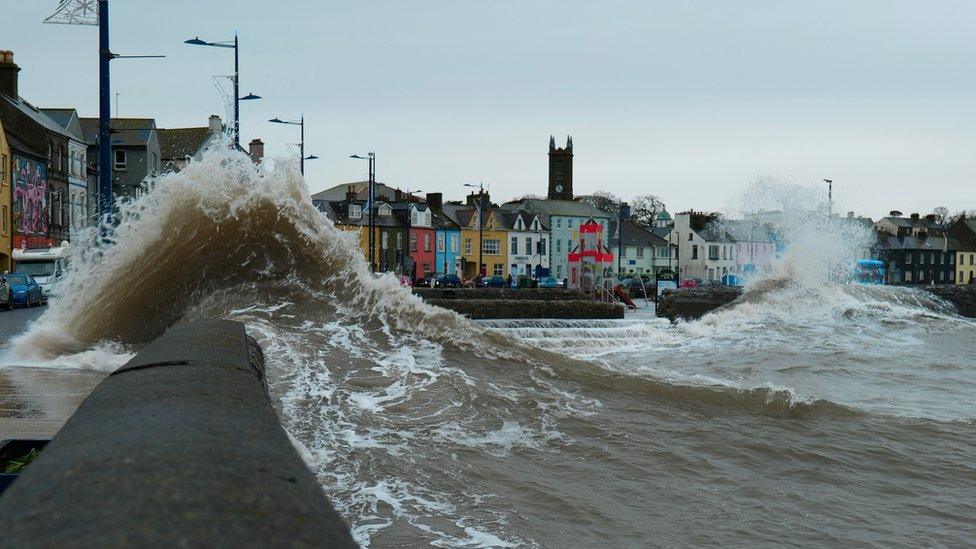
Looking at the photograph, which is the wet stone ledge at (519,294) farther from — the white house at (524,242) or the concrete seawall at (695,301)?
the white house at (524,242)

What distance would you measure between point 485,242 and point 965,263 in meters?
72.6

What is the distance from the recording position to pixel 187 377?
10.6 feet

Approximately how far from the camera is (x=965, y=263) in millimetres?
136250

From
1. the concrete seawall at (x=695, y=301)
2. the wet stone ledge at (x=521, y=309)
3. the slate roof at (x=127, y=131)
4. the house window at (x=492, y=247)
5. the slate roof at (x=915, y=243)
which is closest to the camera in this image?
the wet stone ledge at (x=521, y=309)

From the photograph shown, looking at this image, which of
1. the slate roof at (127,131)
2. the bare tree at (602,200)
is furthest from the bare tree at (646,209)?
the slate roof at (127,131)

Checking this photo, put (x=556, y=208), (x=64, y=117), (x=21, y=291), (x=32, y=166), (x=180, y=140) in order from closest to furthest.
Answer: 1. (x=21, y=291)
2. (x=32, y=166)
3. (x=64, y=117)
4. (x=180, y=140)
5. (x=556, y=208)

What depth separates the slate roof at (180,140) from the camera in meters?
82.9

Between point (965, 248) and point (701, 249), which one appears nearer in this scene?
point (701, 249)

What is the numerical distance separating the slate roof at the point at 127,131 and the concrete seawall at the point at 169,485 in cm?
7018

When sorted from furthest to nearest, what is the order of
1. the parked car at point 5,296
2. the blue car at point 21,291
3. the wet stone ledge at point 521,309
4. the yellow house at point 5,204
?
the yellow house at point 5,204 < the blue car at point 21,291 < the parked car at point 5,296 < the wet stone ledge at point 521,309

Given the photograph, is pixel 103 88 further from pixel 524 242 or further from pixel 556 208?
pixel 556 208

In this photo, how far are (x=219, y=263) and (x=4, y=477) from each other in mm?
9916

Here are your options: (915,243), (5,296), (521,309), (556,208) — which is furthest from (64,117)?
(915,243)

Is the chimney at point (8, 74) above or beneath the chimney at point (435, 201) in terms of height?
above
